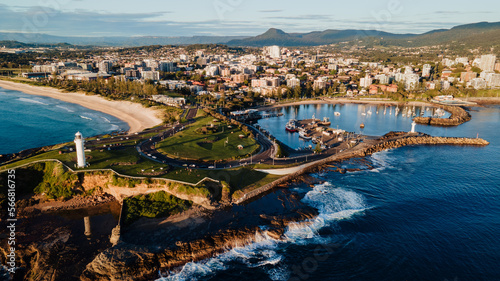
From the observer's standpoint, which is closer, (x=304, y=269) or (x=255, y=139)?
(x=304, y=269)

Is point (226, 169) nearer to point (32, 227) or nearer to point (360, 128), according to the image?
point (32, 227)

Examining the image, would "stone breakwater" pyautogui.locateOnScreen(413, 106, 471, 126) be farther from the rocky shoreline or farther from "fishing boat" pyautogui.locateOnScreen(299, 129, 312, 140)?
the rocky shoreline

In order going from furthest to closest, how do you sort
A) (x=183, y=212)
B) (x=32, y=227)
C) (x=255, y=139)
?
(x=255, y=139), (x=183, y=212), (x=32, y=227)

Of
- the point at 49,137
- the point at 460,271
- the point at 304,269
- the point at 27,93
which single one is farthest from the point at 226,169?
the point at 27,93

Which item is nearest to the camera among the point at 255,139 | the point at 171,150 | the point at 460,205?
the point at 460,205

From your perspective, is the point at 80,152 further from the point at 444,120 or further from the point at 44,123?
the point at 444,120

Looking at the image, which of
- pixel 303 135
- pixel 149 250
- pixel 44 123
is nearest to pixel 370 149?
pixel 303 135

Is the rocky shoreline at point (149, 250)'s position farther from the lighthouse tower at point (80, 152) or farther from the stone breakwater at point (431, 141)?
the stone breakwater at point (431, 141)
